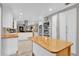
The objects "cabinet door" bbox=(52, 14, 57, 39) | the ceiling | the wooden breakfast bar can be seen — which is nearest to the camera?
the wooden breakfast bar

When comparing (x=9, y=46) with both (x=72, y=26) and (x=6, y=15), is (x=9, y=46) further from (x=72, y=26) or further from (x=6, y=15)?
(x=72, y=26)

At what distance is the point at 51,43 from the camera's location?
238 cm

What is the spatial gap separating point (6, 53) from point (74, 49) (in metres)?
1.24

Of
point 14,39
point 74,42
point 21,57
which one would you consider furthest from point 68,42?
point 14,39

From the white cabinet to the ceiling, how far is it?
206mm

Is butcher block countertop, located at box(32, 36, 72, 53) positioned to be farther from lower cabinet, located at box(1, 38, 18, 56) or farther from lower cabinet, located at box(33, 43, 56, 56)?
lower cabinet, located at box(1, 38, 18, 56)

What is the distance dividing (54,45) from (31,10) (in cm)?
76

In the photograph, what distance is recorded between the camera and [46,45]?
229 centimetres

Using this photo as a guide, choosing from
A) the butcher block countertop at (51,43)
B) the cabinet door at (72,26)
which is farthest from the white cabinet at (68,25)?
the butcher block countertop at (51,43)

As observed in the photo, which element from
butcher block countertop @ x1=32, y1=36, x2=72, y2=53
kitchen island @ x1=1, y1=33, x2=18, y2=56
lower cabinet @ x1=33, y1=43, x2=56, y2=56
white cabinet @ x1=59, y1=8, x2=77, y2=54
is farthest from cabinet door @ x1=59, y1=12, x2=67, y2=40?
kitchen island @ x1=1, y1=33, x2=18, y2=56

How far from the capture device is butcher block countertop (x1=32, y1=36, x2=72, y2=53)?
84.7 inches

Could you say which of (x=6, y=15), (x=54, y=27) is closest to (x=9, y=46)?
(x=6, y=15)

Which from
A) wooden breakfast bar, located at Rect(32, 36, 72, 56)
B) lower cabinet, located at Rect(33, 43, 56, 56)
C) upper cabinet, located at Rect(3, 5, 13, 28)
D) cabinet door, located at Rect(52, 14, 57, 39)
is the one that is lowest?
lower cabinet, located at Rect(33, 43, 56, 56)

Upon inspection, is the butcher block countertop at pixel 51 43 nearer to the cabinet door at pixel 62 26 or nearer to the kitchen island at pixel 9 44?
the cabinet door at pixel 62 26
